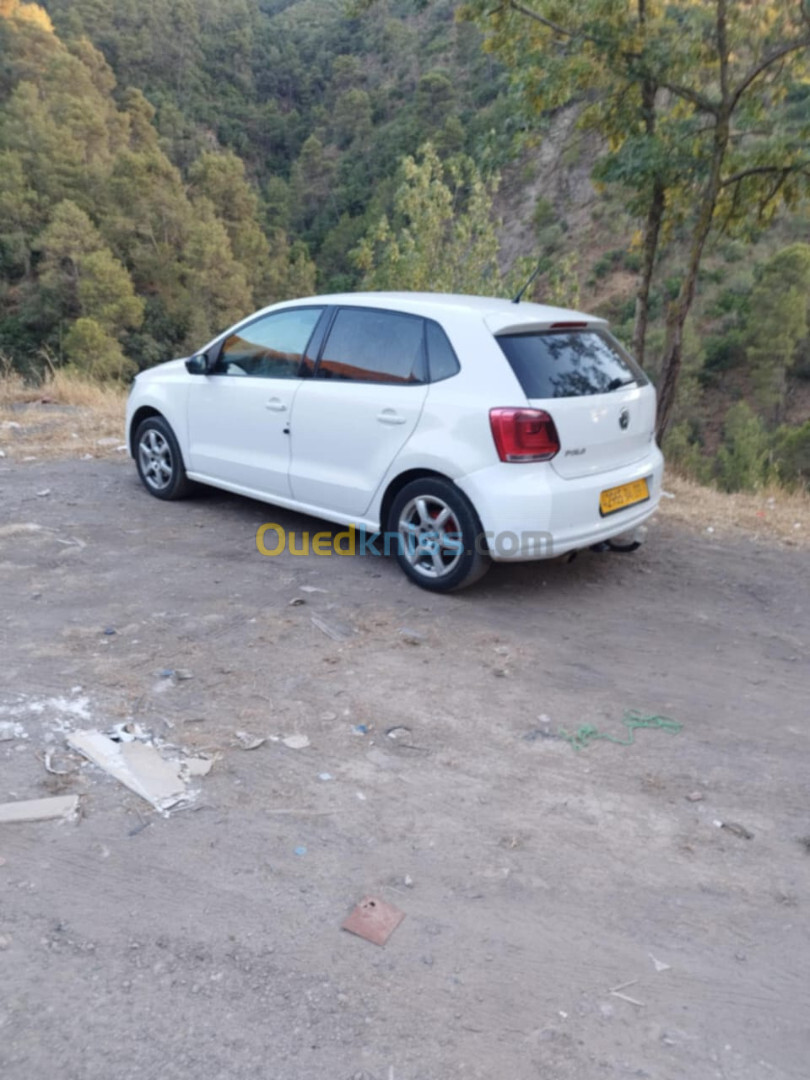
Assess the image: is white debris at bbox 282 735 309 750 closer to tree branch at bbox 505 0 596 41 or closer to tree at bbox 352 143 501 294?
tree branch at bbox 505 0 596 41

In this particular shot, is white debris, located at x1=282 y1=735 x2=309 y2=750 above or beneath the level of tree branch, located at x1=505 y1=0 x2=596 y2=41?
beneath

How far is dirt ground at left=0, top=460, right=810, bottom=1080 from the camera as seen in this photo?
2.20 m

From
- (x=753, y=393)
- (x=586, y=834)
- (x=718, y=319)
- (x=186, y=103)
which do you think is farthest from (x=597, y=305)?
(x=186, y=103)

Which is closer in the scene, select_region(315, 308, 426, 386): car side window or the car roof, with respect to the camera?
the car roof

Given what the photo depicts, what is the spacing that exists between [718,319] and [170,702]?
145ft

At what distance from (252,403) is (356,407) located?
97cm

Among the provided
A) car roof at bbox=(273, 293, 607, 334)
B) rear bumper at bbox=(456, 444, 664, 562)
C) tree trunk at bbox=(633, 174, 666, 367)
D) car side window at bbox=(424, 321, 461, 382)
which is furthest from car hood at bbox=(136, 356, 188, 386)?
tree trunk at bbox=(633, 174, 666, 367)

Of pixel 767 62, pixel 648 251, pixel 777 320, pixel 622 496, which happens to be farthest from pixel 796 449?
pixel 622 496

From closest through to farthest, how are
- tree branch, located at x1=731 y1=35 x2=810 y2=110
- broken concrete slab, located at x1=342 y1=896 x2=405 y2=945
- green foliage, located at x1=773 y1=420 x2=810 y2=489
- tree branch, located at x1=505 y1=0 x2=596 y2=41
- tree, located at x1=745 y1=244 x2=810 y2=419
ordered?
broken concrete slab, located at x1=342 y1=896 x2=405 y2=945, tree branch, located at x1=731 y1=35 x2=810 y2=110, tree branch, located at x1=505 y1=0 x2=596 y2=41, green foliage, located at x1=773 y1=420 x2=810 y2=489, tree, located at x1=745 y1=244 x2=810 y2=419

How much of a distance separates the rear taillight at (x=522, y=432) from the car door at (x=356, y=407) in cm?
57

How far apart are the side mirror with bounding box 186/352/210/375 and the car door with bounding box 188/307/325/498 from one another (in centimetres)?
5

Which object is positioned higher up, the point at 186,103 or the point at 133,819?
the point at 186,103

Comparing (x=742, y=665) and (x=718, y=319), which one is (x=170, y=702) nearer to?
(x=742, y=665)

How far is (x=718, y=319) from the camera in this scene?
42906 mm
